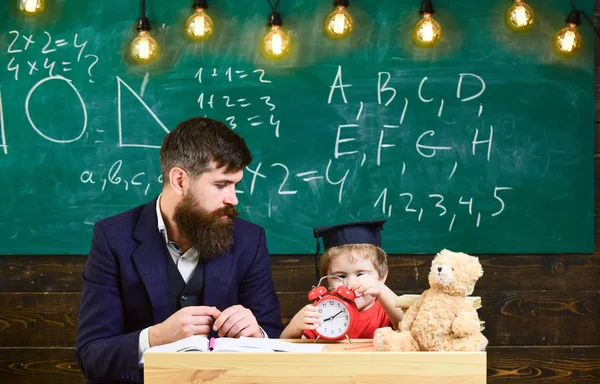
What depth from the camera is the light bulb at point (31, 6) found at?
3.26m

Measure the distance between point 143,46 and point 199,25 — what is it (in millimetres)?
265

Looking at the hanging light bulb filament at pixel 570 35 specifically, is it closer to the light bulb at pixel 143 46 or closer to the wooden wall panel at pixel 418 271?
the wooden wall panel at pixel 418 271

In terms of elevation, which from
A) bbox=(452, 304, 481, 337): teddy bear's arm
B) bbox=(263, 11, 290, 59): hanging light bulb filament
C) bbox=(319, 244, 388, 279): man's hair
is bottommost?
bbox=(452, 304, 481, 337): teddy bear's arm

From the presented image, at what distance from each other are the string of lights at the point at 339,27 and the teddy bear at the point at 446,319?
69.8 inches

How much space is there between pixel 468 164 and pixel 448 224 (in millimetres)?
284

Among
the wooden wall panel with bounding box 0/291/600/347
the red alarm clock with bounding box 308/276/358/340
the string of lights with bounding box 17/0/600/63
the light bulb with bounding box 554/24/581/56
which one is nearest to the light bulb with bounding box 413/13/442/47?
the string of lights with bounding box 17/0/600/63

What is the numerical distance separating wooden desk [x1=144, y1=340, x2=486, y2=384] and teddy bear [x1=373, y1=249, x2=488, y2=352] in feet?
0.19

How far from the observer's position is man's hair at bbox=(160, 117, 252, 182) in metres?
2.11

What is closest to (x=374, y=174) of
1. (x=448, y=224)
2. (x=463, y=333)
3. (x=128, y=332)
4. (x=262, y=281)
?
(x=448, y=224)

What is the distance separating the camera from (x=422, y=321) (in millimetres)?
1636

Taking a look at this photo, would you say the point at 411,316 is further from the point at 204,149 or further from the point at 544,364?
the point at 544,364

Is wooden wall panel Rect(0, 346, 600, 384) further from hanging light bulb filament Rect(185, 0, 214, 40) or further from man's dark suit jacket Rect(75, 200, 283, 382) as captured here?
hanging light bulb filament Rect(185, 0, 214, 40)

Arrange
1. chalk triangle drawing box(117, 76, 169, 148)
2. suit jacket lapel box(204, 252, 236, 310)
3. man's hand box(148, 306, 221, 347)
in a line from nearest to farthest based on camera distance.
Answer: man's hand box(148, 306, 221, 347)
suit jacket lapel box(204, 252, 236, 310)
chalk triangle drawing box(117, 76, 169, 148)

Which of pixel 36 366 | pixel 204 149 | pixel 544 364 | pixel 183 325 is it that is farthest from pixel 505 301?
pixel 36 366
